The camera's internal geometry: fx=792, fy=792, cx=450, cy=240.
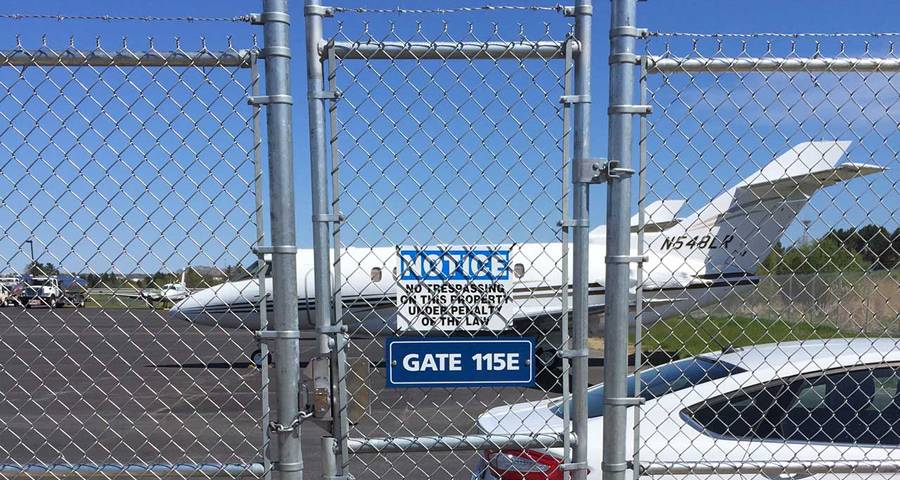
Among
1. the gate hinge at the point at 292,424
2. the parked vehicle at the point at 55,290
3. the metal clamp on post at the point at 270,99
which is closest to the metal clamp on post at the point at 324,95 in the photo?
the metal clamp on post at the point at 270,99

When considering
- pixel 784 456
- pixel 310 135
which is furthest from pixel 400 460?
pixel 310 135

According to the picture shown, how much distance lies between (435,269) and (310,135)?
26.7 inches

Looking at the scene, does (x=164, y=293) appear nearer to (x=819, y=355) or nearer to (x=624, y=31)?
(x=624, y=31)

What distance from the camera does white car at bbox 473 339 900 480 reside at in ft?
12.2

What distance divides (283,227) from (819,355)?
291cm

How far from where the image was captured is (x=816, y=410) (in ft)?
12.9

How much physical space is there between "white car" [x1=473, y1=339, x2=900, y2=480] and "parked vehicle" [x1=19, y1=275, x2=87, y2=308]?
193 centimetres

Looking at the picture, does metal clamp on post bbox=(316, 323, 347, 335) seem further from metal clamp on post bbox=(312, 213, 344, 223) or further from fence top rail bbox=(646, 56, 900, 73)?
fence top rail bbox=(646, 56, 900, 73)

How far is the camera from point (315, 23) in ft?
8.48

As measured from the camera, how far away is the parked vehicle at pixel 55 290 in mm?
2965

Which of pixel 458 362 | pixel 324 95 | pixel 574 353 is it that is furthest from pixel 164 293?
pixel 574 353

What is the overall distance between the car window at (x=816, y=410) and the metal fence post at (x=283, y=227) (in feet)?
7.28

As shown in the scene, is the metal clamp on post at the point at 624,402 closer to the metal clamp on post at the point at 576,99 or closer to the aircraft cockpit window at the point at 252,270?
the metal clamp on post at the point at 576,99

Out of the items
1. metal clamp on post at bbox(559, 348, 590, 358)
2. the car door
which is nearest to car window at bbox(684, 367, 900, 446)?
the car door
